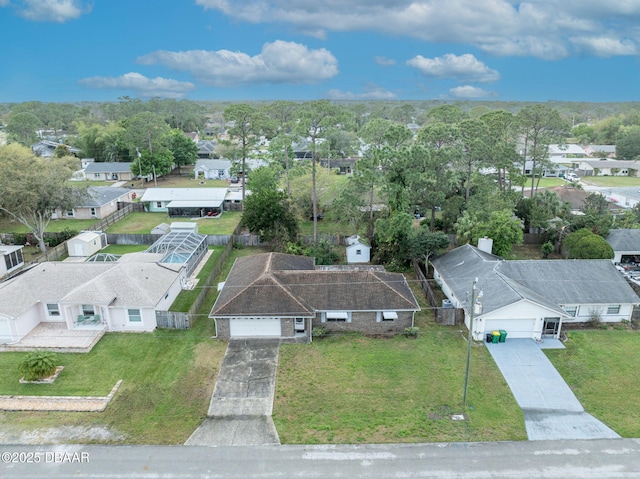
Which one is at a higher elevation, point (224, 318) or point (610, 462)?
point (224, 318)

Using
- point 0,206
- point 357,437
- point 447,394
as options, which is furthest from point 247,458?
point 0,206

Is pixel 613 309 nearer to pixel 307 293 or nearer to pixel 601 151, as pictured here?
pixel 307 293

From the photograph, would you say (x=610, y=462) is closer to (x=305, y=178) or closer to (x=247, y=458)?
(x=247, y=458)


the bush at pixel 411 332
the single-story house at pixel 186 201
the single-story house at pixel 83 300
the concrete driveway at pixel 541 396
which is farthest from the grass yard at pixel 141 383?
the single-story house at pixel 186 201

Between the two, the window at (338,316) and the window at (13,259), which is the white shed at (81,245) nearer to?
the window at (13,259)

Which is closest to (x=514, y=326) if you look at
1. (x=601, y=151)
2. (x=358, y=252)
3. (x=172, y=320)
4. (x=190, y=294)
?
(x=358, y=252)
